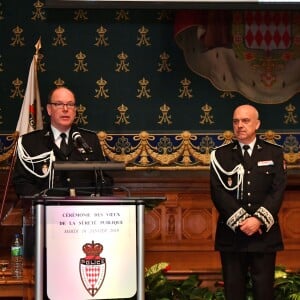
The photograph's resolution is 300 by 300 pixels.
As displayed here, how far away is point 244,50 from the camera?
211 inches

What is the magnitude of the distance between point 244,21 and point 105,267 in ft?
10.1

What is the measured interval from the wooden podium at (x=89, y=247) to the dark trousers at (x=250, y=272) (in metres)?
1.19

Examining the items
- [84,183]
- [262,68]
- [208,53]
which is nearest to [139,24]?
[208,53]

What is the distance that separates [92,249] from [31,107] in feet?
7.29

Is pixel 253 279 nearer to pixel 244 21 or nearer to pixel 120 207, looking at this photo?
pixel 120 207

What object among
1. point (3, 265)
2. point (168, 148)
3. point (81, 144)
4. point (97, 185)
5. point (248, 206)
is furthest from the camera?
point (168, 148)

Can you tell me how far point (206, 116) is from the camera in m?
5.34

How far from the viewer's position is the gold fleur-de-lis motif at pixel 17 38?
5.31 meters

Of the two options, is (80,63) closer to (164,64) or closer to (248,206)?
(164,64)

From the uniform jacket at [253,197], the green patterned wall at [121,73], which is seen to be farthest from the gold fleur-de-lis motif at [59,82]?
the uniform jacket at [253,197]

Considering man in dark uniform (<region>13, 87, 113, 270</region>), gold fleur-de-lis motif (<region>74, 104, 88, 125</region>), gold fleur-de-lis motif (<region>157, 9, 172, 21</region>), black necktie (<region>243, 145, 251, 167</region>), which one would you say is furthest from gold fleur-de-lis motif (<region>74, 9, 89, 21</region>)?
black necktie (<region>243, 145, 251, 167</region>)

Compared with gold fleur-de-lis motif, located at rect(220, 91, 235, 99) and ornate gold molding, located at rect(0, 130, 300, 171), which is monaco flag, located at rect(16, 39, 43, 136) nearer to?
ornate gold molding, located at rect(0, 130, 300, 171)

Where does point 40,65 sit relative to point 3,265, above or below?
above

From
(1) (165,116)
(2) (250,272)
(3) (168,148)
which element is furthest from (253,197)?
(1) (165,116)
